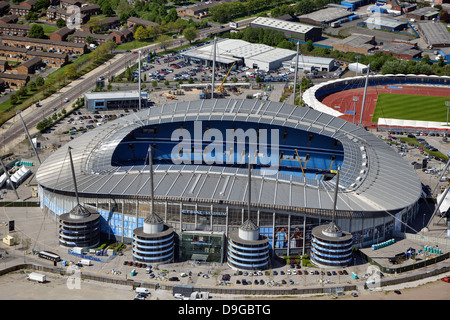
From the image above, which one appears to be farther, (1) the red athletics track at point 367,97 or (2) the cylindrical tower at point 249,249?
(1) the red athletics track at point 367,97

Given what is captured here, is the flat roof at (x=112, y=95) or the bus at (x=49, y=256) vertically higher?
the flat roof at (x=112, y=95)

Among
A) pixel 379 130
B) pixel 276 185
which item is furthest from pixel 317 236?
pixel 379 130

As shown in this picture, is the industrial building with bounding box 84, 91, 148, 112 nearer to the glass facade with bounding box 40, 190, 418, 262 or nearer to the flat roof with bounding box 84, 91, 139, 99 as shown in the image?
the flat roof with bounding box 84, 91, 139, 99

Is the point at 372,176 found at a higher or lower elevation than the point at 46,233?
higher

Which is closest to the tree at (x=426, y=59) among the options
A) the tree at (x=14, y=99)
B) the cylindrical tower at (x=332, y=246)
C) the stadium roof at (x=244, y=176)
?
the stadium roof at (x=244, y=176)

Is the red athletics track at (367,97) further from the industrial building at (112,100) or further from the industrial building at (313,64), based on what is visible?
the industrial building at (112,100)

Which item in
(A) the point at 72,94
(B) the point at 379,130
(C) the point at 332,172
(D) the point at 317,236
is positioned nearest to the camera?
(D) the point at 317,236

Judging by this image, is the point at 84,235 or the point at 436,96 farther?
the point at 436,96
